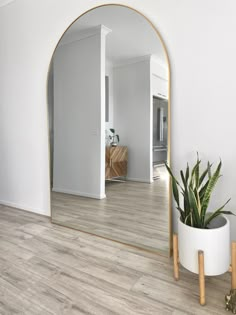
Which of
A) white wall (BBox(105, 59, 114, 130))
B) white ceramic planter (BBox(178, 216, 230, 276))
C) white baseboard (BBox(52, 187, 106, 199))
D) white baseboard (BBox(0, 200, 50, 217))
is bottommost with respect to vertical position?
white baseboard (BBox(0, 200, 50, 217))

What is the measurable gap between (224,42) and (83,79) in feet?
4.04

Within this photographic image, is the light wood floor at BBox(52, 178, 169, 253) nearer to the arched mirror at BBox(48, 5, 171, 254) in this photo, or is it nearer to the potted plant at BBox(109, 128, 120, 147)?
the arched mirror at BBox(48, 5, 171, 254)

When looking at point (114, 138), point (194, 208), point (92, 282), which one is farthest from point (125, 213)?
point (194, 208)

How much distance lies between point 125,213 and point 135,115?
2.83 feet

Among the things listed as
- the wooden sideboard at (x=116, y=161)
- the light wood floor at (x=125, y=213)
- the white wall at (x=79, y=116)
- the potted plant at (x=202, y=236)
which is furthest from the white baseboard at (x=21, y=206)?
the potted plant at (x=202, y=236)

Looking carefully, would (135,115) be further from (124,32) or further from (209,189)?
(209,189)

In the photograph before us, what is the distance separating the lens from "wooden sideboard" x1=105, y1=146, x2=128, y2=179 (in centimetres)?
208

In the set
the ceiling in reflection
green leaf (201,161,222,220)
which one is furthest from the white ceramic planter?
the ceiling in reflection

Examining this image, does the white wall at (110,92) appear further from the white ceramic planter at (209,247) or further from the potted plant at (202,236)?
the white ceramic planter at (209,247)

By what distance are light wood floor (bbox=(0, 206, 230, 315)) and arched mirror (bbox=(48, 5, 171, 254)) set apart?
0.76ft

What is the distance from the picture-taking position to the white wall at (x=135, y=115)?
1.91 metres

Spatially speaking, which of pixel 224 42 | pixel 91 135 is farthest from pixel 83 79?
pixel 224 42

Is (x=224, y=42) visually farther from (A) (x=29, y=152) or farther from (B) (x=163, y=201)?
(A) (x=29, y=152)

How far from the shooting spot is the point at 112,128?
6.77ft
